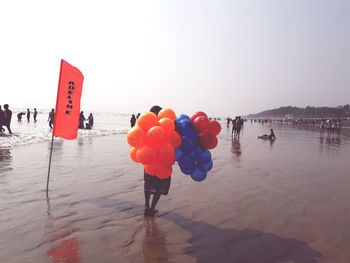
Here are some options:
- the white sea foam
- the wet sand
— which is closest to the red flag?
the wet sand

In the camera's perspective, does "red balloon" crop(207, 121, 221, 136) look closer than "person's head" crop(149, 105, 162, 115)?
Yes

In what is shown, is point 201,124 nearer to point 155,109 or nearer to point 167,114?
point 167,114

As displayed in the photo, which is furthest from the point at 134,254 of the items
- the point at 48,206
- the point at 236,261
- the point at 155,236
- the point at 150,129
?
the point at 48,206

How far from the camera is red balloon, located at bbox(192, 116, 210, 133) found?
211 inches

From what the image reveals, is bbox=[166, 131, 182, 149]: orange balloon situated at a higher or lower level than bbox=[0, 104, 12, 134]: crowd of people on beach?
higher

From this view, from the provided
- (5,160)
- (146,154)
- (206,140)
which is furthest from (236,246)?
(5,160)

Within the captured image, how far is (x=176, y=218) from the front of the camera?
19.4ft

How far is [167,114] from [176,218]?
2064mm

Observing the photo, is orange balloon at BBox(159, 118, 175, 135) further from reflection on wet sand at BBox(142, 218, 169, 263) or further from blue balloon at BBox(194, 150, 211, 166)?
reflection on wet sand at BBox(142, 218, 169, 263)

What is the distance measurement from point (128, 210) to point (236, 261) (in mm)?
2763

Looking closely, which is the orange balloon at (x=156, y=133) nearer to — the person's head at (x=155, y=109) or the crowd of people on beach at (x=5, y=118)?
the person's head at (x=155, y=109)

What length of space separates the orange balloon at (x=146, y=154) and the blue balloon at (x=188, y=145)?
1.94 ft

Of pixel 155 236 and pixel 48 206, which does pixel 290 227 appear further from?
pixel 48 206

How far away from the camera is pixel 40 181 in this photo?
843 cm
